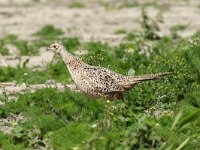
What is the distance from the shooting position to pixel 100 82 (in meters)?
10.7

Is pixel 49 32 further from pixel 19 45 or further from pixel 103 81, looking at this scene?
pixel 103 81

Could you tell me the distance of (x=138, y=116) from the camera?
33.1 feet

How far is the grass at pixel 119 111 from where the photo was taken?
29.6 ft

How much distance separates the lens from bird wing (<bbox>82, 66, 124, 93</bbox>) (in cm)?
1071

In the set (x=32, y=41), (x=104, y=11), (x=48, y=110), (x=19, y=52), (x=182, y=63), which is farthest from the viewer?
(x=104, y=11)

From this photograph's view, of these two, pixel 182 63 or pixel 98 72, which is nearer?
pixel 98 72

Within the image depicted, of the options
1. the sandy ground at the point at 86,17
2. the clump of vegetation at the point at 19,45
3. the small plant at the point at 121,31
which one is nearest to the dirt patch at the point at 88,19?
the sandy ground at the point at 86,17

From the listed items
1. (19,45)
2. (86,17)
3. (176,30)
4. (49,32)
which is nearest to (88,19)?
(86,17)

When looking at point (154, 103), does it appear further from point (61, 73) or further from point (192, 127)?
point (61, 73)

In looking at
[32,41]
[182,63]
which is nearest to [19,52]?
[32,41]

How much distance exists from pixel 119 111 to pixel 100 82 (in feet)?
2.32

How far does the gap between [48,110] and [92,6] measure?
15.8 meters

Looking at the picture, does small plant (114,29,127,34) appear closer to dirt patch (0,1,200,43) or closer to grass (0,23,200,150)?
dirt patch (0,1,200,43)

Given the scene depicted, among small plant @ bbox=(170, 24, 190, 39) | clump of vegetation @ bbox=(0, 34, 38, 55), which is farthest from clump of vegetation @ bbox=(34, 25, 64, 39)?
small plant @ bbox=(170, 24, 190, 39)
